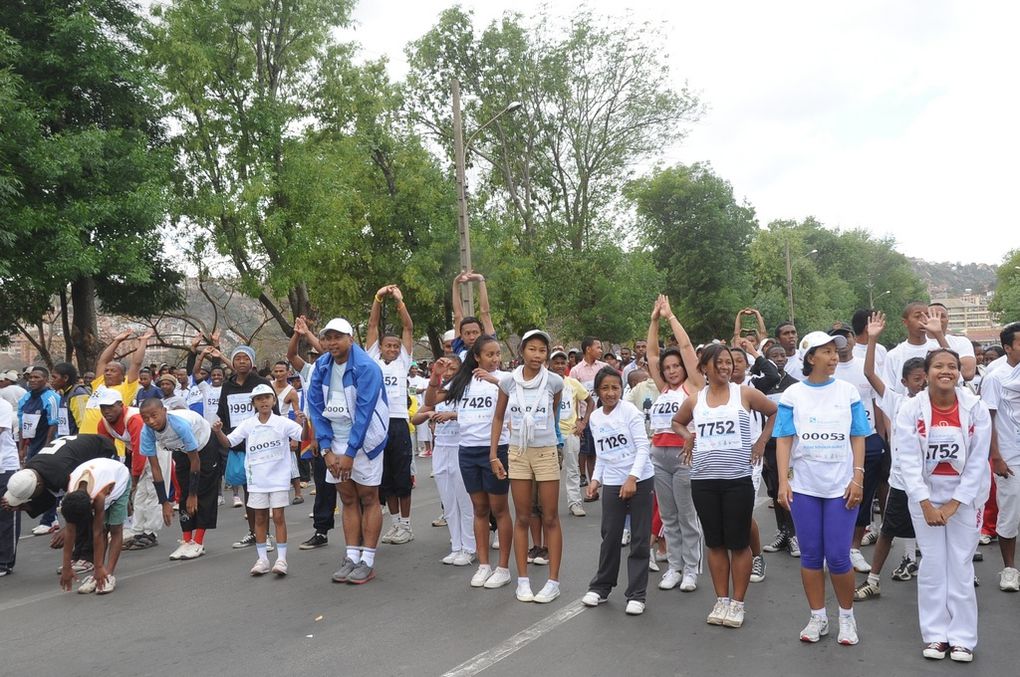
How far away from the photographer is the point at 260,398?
311 inches

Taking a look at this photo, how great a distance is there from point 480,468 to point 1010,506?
4035mm

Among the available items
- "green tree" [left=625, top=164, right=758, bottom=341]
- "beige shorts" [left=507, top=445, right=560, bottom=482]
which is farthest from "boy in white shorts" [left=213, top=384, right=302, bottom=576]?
"green tree" [left=625, top=164, right=758, bottom=341]

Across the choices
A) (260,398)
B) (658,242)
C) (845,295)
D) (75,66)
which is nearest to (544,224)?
(658,242)

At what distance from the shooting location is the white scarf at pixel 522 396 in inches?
248

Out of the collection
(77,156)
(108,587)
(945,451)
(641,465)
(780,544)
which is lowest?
(780,544)

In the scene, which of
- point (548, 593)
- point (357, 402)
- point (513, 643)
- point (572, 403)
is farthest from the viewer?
point (572, 403)

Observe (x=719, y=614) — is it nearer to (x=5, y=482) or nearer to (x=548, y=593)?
(x=548, y=593)

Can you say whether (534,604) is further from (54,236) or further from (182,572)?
(54,236)

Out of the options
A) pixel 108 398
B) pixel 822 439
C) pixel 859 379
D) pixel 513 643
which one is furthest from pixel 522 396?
pixel 108 398

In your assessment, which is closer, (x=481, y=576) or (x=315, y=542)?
(x=481, y=576)

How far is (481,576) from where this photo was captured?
6828 mm

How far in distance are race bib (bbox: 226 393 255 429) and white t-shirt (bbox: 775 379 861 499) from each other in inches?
266

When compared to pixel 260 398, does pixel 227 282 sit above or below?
above

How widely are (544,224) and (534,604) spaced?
3004 centimetres
